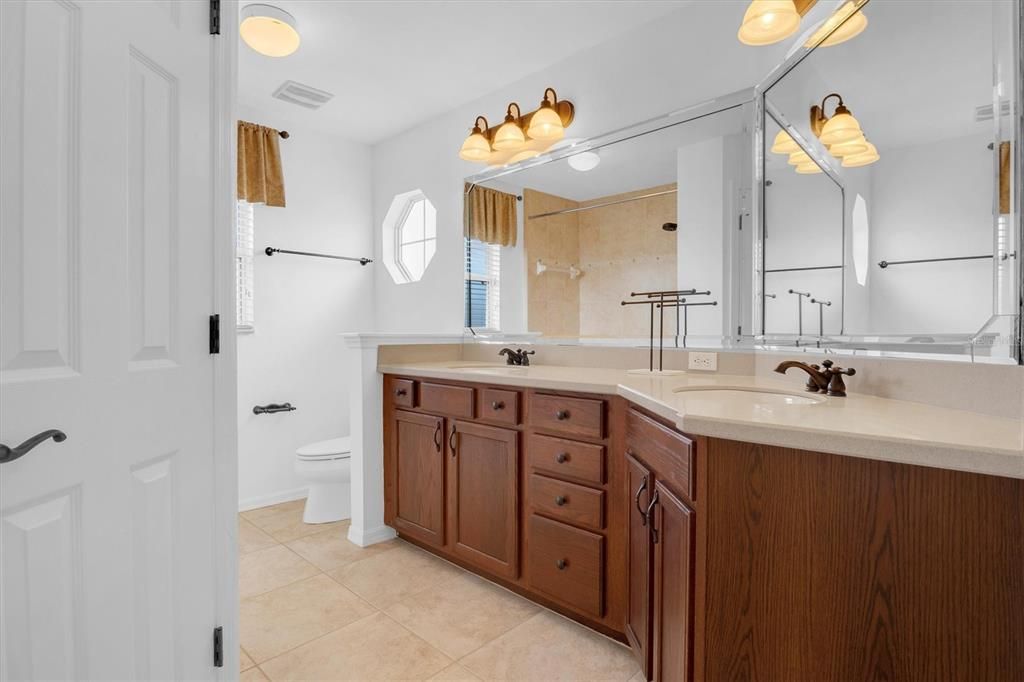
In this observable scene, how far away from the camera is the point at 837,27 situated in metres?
1.53

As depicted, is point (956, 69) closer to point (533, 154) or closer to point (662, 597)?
point (662, 597)

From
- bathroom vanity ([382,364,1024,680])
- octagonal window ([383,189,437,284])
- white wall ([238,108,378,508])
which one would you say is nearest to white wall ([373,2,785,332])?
octagonal window ([383,189,437,284])

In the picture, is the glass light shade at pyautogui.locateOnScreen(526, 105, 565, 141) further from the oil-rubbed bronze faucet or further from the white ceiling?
the oil-rubbed bronze faucet

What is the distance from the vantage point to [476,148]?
284 cm

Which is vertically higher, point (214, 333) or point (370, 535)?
point (214, 333)

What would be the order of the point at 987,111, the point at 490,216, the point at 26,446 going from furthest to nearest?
the point at 490,216, the point at 987,111, the point at 26,446

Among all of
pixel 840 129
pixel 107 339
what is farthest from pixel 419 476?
pixel 840 129

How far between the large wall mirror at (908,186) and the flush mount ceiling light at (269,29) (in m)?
2.07

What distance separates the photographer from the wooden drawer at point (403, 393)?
2.51 meters

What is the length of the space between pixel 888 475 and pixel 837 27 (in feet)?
4.52

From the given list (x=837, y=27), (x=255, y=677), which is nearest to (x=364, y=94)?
(x=837, y=27)

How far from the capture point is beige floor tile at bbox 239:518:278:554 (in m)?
2.59

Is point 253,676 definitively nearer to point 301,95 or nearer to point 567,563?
point 567,563

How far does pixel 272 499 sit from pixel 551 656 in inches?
92.7
